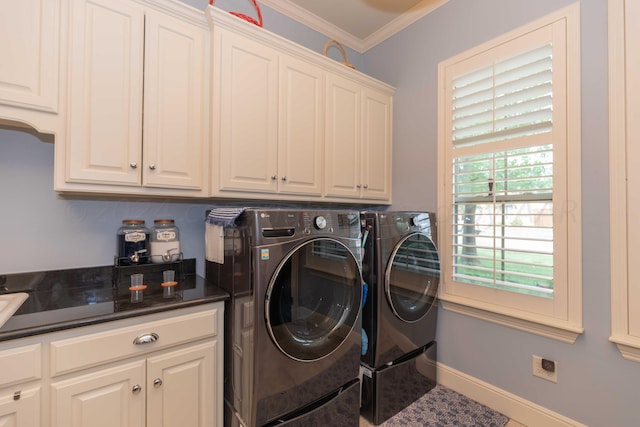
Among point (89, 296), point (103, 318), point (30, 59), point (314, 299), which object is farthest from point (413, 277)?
point (30, 59)

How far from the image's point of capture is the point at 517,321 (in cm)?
173

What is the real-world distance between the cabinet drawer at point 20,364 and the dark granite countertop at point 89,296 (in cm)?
6

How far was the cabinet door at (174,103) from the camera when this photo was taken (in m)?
1.44

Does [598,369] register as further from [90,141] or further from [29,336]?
[90,141]

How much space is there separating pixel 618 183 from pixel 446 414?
1555mm

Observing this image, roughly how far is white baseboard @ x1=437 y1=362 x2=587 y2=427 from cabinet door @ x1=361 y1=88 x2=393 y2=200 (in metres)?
1.39

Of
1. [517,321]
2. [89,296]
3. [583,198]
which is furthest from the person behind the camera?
[517,321]

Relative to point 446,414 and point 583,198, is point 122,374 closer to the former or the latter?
point 446,414

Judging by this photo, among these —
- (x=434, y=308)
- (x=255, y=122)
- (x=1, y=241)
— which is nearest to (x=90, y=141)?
(x=1, y=241)

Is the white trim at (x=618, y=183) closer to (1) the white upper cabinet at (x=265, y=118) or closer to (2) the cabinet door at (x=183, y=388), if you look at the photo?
(1) the white upper cabinet at (x=265, y=118)

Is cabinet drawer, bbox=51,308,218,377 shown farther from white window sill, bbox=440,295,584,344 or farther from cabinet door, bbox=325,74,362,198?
white window sill, bbox=440,295,584,344

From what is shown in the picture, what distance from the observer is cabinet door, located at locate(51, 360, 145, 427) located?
1.08 metres

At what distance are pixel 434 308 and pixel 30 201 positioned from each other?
96.0 inches

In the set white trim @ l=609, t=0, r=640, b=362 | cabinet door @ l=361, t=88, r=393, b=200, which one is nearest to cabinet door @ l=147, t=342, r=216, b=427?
cabinet door @ l=361, t=88, r=393, b=200
